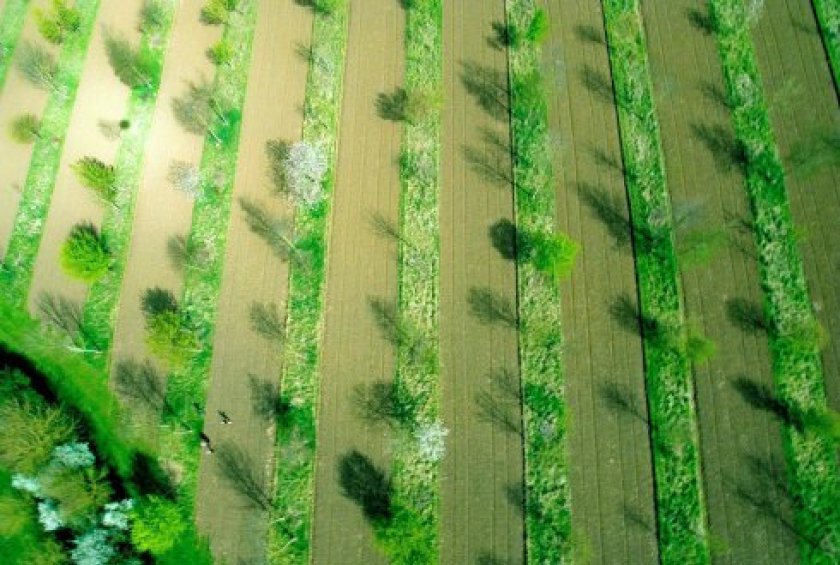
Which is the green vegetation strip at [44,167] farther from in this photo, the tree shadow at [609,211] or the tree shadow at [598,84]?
the tree shadow at [598,84]

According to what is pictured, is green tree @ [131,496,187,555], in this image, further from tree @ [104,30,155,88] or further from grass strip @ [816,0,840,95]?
grass strip @ [816,0,840,95]

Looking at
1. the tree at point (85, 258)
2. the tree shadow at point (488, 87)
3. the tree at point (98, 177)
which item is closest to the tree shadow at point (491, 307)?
the tree shadow at point (488, 87)

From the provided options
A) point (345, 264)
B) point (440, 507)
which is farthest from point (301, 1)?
point (440, 507)

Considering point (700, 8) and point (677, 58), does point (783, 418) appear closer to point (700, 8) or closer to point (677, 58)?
point (677, 58)

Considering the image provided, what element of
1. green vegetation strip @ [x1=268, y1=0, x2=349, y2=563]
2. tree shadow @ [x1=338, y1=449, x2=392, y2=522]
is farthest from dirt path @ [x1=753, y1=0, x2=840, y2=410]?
green vegetation strip @ [x1=268, y1=0, x2=349, y2=563]

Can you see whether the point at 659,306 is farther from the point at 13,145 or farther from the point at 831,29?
the point at 13,145
